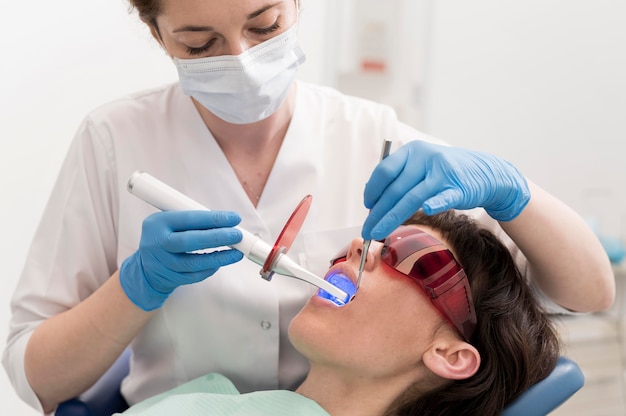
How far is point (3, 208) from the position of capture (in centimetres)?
208

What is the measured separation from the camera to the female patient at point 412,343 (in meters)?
1.33

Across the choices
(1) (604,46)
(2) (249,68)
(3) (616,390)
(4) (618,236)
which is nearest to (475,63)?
(1) (604,46)

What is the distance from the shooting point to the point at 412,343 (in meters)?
1.35

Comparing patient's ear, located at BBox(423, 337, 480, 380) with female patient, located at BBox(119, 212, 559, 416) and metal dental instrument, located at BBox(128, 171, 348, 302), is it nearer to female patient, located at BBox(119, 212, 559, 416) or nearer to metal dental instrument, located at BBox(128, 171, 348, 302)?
female patient, located at BBox(119, 212, 559, 416)

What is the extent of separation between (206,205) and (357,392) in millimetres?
515

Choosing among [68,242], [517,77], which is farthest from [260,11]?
[517,77]

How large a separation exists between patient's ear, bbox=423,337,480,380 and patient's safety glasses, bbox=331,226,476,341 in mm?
32

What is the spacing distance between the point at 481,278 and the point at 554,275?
151mm

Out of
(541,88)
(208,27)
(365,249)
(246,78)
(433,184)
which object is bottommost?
(541,88)

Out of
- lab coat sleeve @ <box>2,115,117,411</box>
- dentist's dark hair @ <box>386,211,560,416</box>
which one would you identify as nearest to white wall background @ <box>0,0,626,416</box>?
lab coat sleeve @ <box>2,115,117,411</box>

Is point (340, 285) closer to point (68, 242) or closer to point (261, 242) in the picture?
point (261, 242)

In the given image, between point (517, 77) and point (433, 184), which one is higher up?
point (433, 184)

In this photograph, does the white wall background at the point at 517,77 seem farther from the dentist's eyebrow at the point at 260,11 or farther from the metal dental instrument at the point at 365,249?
the metal dental instrument at the point at 365,249

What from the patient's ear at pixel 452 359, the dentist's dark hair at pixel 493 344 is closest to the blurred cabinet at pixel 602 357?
the dentist's dark hair at pixel 493 344
